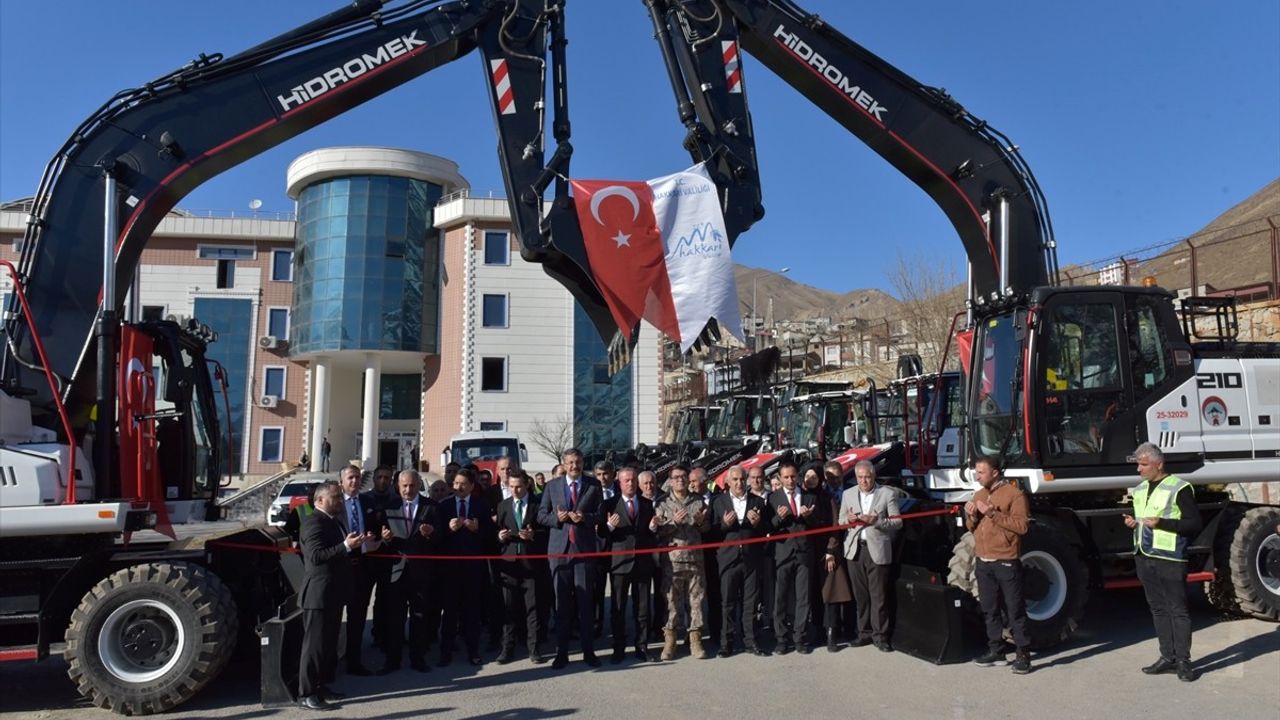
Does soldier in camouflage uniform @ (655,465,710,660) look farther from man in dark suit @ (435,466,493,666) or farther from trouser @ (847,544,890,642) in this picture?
man in dark suit @ (435,466,493,666)

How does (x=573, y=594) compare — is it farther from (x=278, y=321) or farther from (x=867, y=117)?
(x=278, y=321)

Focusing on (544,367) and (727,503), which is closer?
(727,503)

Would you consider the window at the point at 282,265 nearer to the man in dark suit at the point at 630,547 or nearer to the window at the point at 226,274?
the window at the point at 226,274

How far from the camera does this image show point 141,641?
6918 mm

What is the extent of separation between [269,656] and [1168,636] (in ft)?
23.8

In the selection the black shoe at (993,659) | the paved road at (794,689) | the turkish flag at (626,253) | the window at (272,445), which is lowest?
the paved road at (794,689)

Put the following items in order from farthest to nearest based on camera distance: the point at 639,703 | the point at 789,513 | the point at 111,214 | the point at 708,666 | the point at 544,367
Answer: the point at 544,367 → the point at 789,513 → the point at 708,666 → the point at 111,214 → the point at 639,703

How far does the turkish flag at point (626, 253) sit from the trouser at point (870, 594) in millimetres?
2968

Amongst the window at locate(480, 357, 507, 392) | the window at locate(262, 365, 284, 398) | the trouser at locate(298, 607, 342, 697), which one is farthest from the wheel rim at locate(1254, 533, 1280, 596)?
the window at locate(262, 365, 284, 398)

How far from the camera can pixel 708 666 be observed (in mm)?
8039

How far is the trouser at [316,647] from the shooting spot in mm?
6926

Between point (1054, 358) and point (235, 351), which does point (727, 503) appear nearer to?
point (1054, 358)

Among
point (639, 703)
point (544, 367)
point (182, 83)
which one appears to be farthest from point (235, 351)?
point (639, 703)

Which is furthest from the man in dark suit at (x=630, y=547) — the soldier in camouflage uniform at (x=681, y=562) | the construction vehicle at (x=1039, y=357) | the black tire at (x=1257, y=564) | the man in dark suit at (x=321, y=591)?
the black tire at (x=1257, y=564)
